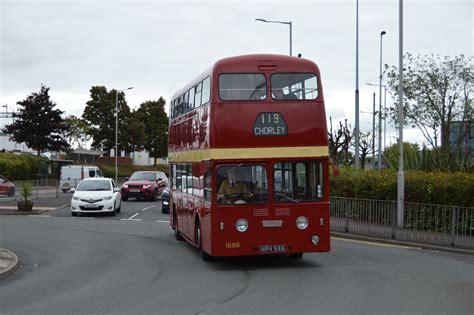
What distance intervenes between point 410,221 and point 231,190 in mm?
7291

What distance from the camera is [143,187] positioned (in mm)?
37312

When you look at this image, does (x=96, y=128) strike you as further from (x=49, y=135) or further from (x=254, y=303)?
(x=254, y=303)

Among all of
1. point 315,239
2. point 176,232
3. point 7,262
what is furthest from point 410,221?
point 7,262

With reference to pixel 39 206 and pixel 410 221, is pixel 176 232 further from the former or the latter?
pixel 39 206

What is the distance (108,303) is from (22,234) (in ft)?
38.4

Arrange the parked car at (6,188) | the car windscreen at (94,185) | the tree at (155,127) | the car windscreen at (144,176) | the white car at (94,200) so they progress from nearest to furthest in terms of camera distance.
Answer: the white car at (94,200) < the car windscreen at (94,185) < the car windscreen at (144,176) < the parked car at (6,188) < the tree at (155,127)

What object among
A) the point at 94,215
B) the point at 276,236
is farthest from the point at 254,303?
the point at 94,215

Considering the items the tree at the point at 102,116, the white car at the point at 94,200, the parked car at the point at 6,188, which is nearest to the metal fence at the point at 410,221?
the white car at the point at 94,200

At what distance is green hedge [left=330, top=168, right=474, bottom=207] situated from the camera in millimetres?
17812

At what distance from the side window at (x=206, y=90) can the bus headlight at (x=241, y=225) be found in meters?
2.44

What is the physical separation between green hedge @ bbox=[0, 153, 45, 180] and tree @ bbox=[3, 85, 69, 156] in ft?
21.4

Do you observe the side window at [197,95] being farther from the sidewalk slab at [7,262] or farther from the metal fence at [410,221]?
the metal fence at [410,221]

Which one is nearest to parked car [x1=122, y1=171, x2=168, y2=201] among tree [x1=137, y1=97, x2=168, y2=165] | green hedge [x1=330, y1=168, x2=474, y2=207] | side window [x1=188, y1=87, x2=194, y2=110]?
green hedge [x1=330, y1=168, x2=474, y2=207]

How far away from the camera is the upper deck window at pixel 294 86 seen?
1266cm
